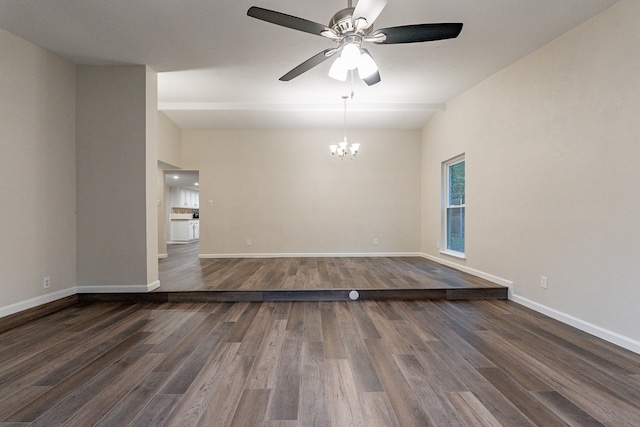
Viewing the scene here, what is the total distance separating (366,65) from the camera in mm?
2314

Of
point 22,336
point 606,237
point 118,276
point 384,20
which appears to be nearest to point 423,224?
point 606,237

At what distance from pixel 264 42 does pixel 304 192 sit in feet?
11.1

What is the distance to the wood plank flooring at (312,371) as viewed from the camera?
1.48 meters

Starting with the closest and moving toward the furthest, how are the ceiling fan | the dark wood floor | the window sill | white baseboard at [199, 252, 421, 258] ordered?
the ceiling fan, the dark wood floor, the window sill, white baseboard at [199, 252, 421, 258]

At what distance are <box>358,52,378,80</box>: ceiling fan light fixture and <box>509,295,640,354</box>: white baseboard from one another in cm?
298

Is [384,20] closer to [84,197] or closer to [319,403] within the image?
[319,403]

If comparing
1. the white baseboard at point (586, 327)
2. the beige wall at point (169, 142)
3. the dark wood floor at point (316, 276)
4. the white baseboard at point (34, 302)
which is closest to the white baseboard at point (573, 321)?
the white baseboard at point (586, 327)

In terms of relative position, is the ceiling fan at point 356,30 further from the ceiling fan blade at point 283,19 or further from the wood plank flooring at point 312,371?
the wood plank flooring at point 312,371

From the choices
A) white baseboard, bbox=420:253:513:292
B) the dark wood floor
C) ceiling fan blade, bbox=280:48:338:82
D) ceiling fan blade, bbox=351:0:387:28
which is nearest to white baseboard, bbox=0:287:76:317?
the dark wood floor

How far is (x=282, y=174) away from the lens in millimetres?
6082

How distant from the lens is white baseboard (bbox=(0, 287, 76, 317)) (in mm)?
2721

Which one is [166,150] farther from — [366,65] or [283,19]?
[366,65]

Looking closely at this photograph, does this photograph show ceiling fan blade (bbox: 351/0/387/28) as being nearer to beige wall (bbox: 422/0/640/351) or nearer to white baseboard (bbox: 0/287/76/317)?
beige wall (bbox: 422/0/640/351)

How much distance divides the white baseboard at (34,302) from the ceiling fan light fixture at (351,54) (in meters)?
3.91
